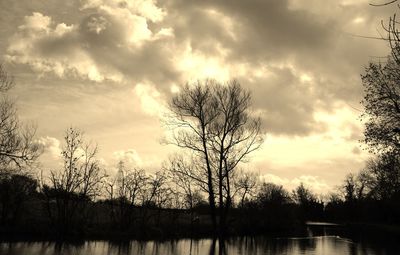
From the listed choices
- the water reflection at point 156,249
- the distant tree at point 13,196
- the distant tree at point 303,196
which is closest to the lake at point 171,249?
the water reflection at point 156,249

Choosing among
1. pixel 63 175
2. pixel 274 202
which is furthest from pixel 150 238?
pixel 274 202

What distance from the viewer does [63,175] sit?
1563 inches

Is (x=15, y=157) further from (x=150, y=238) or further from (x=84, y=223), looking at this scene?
(x=150, y=238)

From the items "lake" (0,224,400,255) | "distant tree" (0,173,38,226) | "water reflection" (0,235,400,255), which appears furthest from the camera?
"distant tree" (0,173,38,226)

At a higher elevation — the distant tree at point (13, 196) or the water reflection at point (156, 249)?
the distant tree at point (13, 196)

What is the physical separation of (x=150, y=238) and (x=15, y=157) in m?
17.8

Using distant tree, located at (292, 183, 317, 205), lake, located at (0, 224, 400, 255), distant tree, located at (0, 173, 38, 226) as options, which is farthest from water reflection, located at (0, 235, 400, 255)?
distant tree, located at (292, 183, 317, 205)

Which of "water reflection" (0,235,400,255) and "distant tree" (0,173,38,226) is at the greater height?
"distant tree" (0,173,38,226)

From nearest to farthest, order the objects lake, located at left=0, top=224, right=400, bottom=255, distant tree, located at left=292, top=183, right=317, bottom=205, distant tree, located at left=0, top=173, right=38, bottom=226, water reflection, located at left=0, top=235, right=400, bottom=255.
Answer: water reflection, located at left=0, top=235, right=400, bottom=255, lake, located at left=0, top=224, right=400, bottom=255, distant tree, located at left=0, top=173, right=38, bottom=226, distant tree, located at left=292, top=183, right=317, bottom=205

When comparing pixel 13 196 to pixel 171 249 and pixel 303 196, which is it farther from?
pixel 303 196

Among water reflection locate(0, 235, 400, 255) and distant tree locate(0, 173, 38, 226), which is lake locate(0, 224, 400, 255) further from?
distant tree locate(0, 173, 38, 226)

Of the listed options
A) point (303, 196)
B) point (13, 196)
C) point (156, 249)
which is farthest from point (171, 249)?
point (303, 196)

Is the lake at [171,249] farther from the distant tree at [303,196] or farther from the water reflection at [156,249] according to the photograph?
the distant tree at [303,196]

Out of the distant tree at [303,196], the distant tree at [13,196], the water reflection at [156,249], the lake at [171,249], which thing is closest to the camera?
the water reflection at [156,249]
